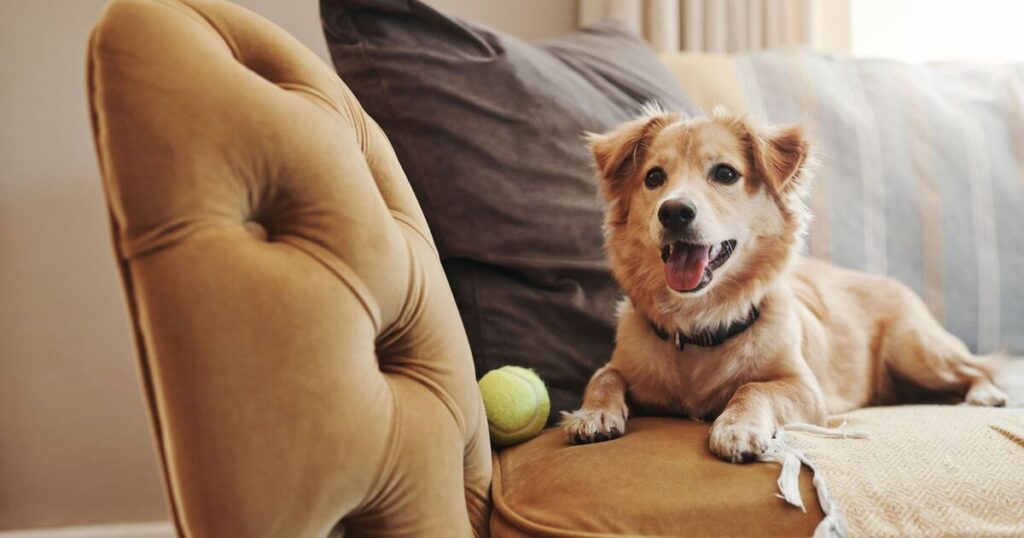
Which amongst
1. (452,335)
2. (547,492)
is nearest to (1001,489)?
(547,492)

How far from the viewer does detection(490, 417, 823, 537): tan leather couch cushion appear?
0.88 metres

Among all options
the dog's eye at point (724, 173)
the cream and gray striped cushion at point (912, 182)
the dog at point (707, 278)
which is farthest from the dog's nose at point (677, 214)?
the cream and gray striped cushion at point (912, 182)

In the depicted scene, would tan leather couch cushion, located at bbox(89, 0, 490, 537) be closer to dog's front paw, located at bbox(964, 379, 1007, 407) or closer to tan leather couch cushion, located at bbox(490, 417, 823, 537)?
tan leather couch cushion, located at bbox(490, 417, 823, 537)

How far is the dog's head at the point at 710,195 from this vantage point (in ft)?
4.47

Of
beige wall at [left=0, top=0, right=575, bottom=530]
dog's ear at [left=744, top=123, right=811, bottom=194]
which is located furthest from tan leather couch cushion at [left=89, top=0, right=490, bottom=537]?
beige wall at [left=0, top=0, right=575, bottom=530]

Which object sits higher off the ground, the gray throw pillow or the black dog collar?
the gray throw pillow

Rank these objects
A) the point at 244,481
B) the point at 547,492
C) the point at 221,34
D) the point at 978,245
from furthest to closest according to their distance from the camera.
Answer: the point at 978,245 < the point at 547,492 < the point at 221,34 < the point at 244,481

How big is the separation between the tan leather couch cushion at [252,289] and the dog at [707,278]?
430mm

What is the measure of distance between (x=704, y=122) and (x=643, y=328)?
15.9 inches

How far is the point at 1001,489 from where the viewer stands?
3.02 ft

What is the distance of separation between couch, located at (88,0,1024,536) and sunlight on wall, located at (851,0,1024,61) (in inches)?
78.1

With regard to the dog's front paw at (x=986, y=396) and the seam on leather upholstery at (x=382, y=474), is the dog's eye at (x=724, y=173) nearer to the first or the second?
the dog's front paw at (x=986, y=396)

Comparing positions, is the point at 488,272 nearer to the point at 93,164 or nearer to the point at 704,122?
the point at 704,122

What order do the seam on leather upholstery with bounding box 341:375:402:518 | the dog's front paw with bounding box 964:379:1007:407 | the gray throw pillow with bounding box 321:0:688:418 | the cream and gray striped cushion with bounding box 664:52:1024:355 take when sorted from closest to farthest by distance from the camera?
the seam on leather upholstery with bounding box 341:375:402:518 < the gray throw pillow with bounding box 321:0:688:418 < the dog's front paw with bounding box 964:379:1007:407 < the cream and gray striped cushion with bounding box 664:52:1024:355
